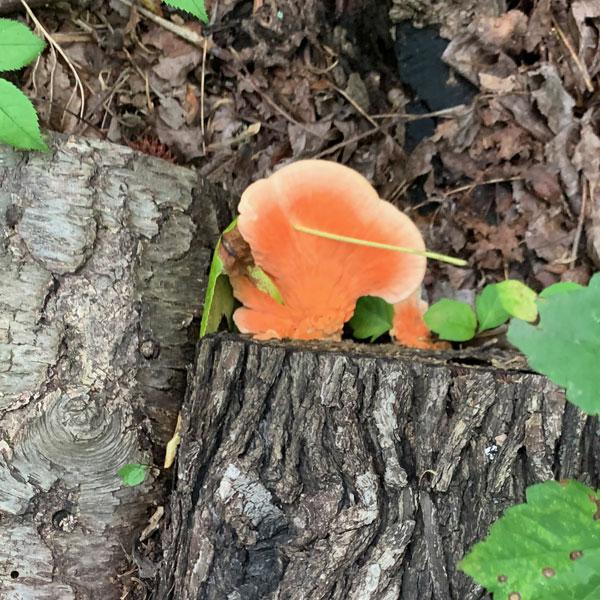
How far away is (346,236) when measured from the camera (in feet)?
8.73

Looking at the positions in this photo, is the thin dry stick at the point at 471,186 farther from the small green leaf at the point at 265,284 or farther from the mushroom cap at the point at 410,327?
the small green leaf at the point at 265,284

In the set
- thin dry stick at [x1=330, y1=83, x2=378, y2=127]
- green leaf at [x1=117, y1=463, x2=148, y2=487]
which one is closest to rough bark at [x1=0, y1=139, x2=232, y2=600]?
green leaf at [x1=117, y1=463, x2=148, y2=487]

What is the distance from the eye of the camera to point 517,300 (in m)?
2.92

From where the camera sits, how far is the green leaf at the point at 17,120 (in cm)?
246

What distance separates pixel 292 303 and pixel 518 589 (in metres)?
1.48

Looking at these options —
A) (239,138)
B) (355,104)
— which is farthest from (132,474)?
(355,104)

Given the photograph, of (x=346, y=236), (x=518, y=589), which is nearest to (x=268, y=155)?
(x=346, y=236)

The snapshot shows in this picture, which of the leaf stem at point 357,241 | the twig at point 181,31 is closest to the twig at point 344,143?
the twig at point 181,31

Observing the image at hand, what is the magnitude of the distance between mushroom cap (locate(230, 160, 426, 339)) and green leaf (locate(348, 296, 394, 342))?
0.20 metres

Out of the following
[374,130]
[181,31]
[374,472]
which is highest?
[181,31]

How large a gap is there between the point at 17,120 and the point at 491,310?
87.9 inches

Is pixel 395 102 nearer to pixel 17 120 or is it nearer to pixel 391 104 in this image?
pixel 391 104

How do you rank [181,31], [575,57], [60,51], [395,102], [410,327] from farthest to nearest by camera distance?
[395,102], [181,31], [575,57], [60,51], [410,327]

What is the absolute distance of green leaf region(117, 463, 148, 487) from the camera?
2613mm
